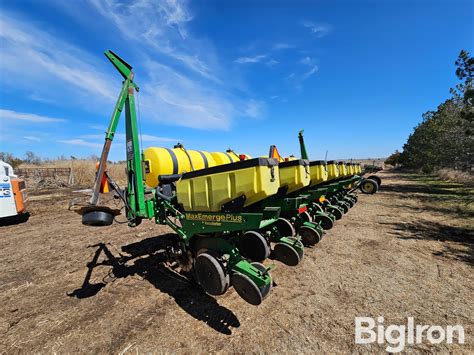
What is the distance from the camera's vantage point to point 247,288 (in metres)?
2.78

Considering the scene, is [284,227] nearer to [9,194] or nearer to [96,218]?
[96,218]

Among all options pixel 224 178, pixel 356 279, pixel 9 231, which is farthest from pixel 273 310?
pixel 9 231

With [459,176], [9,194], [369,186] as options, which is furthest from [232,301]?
[459,176]

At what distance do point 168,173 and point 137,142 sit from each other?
77 cm

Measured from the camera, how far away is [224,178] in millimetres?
2904

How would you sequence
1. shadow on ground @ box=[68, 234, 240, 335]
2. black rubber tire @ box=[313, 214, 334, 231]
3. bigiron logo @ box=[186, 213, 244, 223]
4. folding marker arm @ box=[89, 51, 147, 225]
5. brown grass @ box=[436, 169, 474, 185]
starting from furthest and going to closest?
brown grass @ box=[436, 169, 474, 185]
black rubber tire @ box=[313, 214, 334, 231]
folding marker arm @ box=[89, 51, 147, 225]
shadow on ground @ box=[68, 234, 240, 335]
bigiron logo @ box=[186, 213, 244, 223]

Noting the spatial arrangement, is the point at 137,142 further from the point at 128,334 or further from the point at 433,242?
the point at 433,242

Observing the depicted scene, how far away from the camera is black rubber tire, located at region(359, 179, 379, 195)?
10571 millimetres

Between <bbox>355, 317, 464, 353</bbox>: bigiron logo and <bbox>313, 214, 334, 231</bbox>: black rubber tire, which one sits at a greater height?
<bbox>313, 214, 334, 231</bbox>: black rubber tire

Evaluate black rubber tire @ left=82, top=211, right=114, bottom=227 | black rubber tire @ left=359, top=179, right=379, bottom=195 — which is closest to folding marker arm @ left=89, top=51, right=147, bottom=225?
black rubber tire @ left=82, top=211, right=114, bottom=227

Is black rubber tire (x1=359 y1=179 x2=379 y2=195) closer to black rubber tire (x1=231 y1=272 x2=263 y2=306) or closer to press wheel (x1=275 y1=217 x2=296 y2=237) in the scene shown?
press wheel (x1=275 y1=217 x2=296 y2=237)

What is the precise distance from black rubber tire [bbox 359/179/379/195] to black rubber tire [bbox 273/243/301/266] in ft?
28.2

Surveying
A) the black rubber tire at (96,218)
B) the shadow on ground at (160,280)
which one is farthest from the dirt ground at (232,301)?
the black rubber tire at (96,218)

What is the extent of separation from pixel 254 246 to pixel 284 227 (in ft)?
3.91
